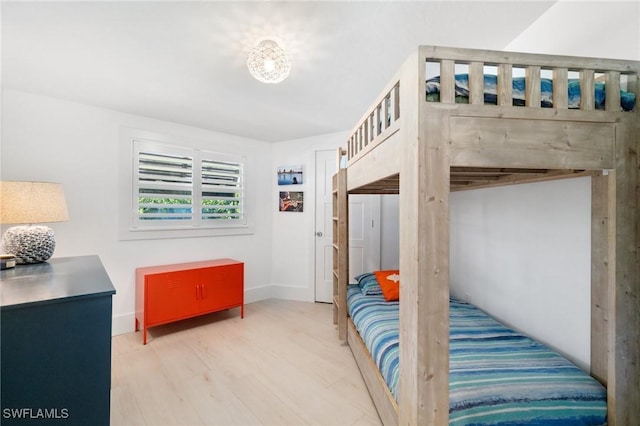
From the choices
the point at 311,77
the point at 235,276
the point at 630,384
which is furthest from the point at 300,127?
the point at 630,384

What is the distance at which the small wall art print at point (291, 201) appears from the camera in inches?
155

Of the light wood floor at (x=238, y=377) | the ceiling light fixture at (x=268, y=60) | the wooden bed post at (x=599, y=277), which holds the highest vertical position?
the ceiling light fixture at (x=268, y=60)

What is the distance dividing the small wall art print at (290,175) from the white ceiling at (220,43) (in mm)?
1371

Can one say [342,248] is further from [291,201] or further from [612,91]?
[612,91]

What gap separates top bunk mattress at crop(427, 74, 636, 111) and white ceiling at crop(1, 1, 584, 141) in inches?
29.7

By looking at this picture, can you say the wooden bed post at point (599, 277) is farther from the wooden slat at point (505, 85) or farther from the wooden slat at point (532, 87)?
the wooden slat at point (505, 85)

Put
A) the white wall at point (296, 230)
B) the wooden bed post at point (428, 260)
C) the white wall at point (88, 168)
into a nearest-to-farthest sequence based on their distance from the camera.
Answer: the wooden bed post at point (428, 260), the white wall at point (88, 168), the white wall at point (296, 230)

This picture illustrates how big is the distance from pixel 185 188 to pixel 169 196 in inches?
7.9

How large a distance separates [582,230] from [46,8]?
3.18m

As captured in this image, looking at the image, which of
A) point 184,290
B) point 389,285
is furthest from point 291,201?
point 389,285

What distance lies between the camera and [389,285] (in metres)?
2.46

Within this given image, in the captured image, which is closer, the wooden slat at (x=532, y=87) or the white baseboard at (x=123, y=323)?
the wooden slat at (x=532, y=87)

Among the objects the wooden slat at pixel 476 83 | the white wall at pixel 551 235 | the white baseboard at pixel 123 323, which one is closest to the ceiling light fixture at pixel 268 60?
the wooden slat at pixel 476 83

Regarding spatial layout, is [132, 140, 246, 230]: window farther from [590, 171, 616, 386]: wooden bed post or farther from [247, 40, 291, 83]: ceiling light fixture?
[590, 171, 616, 386]: wooden bed post
